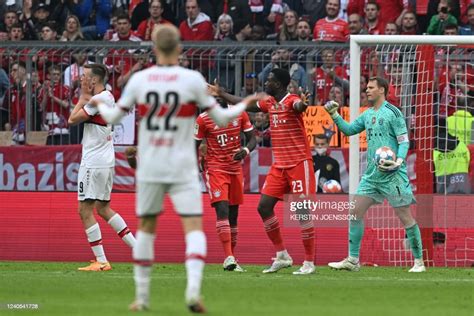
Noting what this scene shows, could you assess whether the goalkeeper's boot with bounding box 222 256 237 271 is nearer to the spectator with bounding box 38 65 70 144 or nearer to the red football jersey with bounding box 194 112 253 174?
the red football jersey with bounding box 194 112 253 174

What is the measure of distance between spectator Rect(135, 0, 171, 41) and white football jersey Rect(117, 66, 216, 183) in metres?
12.8

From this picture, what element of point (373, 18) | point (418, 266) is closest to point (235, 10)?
point (373, 18)

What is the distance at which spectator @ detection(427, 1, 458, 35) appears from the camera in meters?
21.7

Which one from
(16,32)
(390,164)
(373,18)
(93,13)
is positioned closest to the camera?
(390,164)

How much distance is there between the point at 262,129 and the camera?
66.7 feet

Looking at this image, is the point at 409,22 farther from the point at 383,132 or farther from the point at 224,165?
the point at 224,165

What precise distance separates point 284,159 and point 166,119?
5731mm

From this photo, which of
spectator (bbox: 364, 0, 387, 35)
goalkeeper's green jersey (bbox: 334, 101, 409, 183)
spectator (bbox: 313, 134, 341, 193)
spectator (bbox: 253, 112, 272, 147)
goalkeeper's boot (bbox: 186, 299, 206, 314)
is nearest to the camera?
goalkeeper's boot (bbox: 186, 299, 206, 314)

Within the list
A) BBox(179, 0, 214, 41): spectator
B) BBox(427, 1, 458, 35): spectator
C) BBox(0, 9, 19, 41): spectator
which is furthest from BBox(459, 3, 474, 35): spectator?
BBox(0, 9, 19, 41): spectator

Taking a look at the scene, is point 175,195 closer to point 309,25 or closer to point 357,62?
point 357,62

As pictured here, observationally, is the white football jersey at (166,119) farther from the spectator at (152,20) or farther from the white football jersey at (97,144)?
the spectator at (152,20)

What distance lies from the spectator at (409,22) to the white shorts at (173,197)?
11.9m

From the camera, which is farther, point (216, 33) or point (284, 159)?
point (216, 33)

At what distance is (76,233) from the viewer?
19.6 metres
